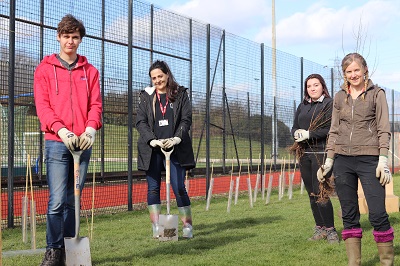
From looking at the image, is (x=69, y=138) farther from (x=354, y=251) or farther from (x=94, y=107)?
(x=354, y=251)

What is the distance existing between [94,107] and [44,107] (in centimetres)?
37

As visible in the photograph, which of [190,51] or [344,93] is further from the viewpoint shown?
[190,51]

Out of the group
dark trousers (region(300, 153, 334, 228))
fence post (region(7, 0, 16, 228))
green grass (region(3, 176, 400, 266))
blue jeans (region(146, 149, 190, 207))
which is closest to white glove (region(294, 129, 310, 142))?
dark trousers (region(300, 153, 334, 228))

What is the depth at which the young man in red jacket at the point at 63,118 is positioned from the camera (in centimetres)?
456

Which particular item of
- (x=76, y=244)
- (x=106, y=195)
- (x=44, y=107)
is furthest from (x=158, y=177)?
(x=106, y=195)

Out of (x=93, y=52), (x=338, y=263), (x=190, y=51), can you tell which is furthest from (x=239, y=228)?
(x=190, y=51)

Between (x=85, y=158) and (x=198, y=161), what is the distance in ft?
26.0

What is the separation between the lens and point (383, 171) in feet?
14.7

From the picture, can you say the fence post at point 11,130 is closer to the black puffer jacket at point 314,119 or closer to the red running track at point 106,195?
the red running track at point 106,195

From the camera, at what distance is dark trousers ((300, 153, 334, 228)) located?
620 centimetres

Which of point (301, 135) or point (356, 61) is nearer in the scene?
point (356, 61)

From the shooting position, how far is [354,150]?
464 cm

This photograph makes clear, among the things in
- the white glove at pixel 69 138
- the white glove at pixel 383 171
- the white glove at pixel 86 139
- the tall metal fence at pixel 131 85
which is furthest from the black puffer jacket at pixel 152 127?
the white glove at pixel 383 171

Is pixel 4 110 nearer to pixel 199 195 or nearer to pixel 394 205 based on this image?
pixel 199 195
